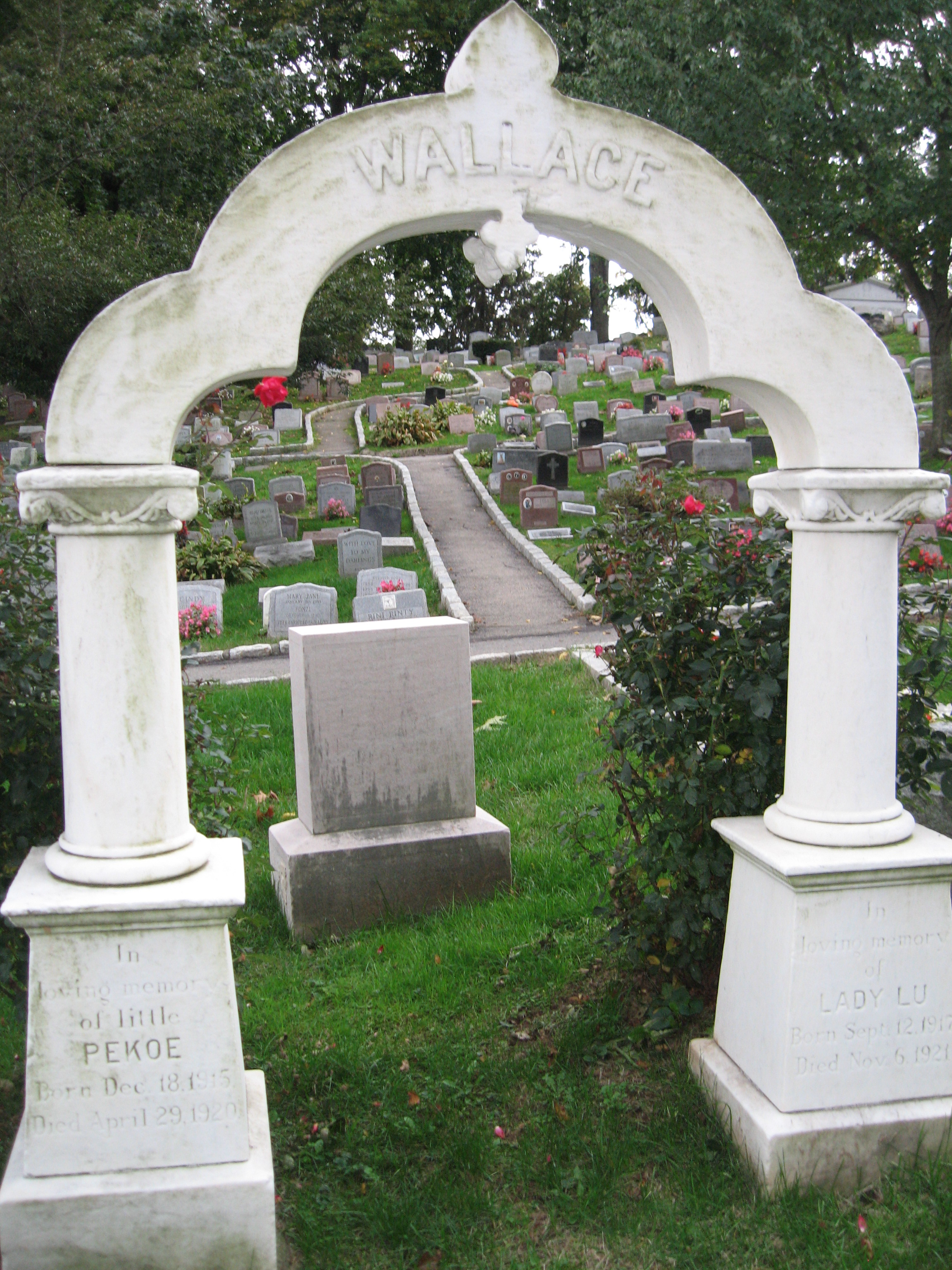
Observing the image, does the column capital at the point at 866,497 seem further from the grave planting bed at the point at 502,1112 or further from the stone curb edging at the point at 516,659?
the stone curb edging at the point at 516,659

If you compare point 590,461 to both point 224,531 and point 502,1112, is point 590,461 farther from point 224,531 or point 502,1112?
point 502,1112

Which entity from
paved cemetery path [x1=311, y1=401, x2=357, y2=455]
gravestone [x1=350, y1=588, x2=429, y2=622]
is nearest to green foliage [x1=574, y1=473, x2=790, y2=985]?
gravestone [x1=350, y1=588, x2=429, y2=622]

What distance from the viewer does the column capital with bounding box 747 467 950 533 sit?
10.4ft

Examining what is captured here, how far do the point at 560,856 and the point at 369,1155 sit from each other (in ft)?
7.44

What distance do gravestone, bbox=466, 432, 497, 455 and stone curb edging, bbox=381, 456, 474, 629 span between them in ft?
7.40

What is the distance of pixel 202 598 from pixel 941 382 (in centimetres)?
1407

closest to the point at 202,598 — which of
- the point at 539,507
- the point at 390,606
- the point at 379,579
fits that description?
the point at 379,579

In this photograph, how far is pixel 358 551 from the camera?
13.9 metres

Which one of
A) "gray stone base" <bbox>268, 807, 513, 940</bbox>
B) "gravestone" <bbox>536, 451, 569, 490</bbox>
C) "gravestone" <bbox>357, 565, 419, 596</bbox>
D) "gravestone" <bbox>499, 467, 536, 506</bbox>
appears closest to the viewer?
"gray stone base" <bbox>268, 807, 513, 940</bbox>

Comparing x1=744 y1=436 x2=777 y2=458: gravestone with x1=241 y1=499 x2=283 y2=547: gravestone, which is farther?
x1=744 y1=436 x2=777 y2=458: gravestone

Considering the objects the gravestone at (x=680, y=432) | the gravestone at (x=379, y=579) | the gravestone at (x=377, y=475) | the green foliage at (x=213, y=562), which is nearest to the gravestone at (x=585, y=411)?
the gravestone at (x=680, y=432)

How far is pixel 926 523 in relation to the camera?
1284cm

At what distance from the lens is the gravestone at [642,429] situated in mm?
22844

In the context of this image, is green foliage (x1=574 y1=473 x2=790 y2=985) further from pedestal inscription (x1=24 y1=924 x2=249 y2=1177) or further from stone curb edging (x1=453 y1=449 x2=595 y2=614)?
stone curb edging (x1=453 y1=449 x2=595 y2=614)
